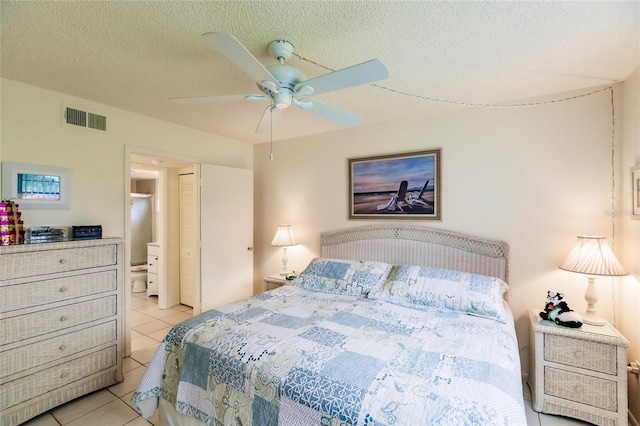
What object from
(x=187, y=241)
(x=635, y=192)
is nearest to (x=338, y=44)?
(x=635, y=192)

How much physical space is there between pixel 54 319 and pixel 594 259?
12.9 ft

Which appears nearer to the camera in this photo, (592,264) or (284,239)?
(592,264)

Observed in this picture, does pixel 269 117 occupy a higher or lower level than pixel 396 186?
higher

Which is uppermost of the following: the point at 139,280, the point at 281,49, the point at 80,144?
the point at 281,49

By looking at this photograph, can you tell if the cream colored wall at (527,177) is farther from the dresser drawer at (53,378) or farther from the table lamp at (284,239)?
the dresser drawer at (53,378)

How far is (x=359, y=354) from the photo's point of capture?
1551mm

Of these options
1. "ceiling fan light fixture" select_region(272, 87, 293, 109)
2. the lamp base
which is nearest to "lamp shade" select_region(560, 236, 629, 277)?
the lamp base

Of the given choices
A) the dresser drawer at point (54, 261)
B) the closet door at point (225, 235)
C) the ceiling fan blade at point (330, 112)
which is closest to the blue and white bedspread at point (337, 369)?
the dresser drawer at point (54, 261)

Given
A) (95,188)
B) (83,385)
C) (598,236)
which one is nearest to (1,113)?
(95,188)

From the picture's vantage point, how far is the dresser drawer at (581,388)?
194 cm

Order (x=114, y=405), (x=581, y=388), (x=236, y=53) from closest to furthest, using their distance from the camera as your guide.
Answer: (x=236, y=53)
(x=581, y=388)
(x=114, y=405)

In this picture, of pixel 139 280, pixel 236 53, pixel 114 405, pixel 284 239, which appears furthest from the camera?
pixel 139 280

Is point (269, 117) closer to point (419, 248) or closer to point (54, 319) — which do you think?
point (419, 248)

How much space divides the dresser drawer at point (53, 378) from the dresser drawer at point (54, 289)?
1.62 ft
